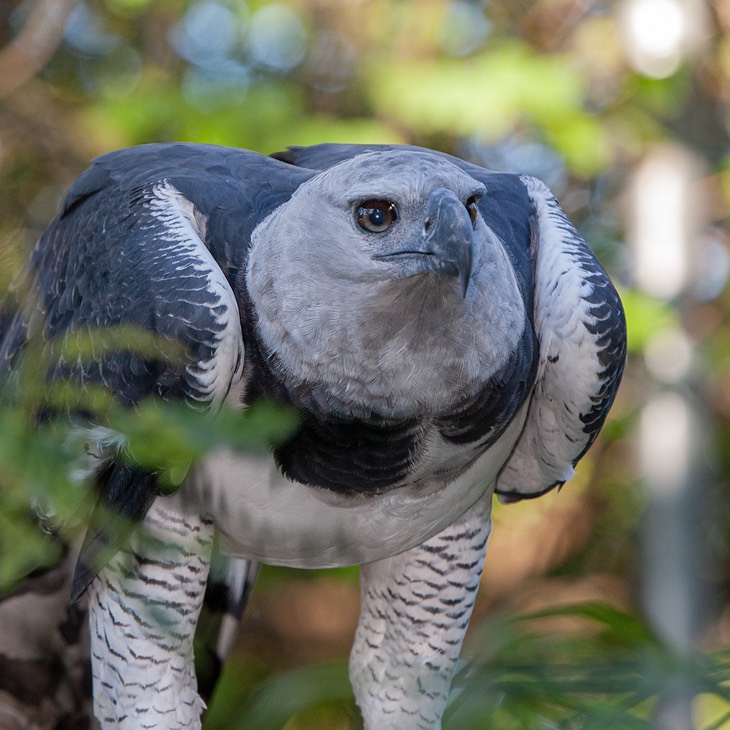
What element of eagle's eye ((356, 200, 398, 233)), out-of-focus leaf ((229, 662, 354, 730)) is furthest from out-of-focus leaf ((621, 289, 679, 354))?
out-of-focus leaf ((229, 662, 354, 730))

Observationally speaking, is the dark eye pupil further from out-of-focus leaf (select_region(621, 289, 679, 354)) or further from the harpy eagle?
out-of-focus leaf (select_region(621, 289, 679, 354))

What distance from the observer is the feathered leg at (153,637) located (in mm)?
2533

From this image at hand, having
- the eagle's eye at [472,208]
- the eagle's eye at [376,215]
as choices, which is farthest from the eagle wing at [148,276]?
the eagle's eye at [472,208]

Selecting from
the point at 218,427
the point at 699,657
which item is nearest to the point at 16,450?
the point at 218,427

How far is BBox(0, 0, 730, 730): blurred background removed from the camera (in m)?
4.62

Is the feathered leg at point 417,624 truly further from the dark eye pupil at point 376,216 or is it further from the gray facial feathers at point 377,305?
the dark eye pupil at point 376,216

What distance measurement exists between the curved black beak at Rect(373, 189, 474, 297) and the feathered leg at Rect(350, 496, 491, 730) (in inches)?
37.0

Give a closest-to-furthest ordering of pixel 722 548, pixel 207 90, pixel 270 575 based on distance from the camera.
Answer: pixel 207 90 < pixel 270 575 < pixel 722 548

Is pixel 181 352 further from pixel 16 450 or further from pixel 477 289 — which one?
A: pixel 16 450

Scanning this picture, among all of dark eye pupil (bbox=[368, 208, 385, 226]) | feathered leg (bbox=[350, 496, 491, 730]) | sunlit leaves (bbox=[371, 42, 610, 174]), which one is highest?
dark eye pupil (bbox=[368, 208, 385, 226])

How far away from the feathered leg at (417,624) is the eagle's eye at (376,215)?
0.98 metres

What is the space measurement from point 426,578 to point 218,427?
216 cm

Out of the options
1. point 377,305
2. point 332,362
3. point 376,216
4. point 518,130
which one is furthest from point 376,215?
point 518,130

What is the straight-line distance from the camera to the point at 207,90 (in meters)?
4.68
